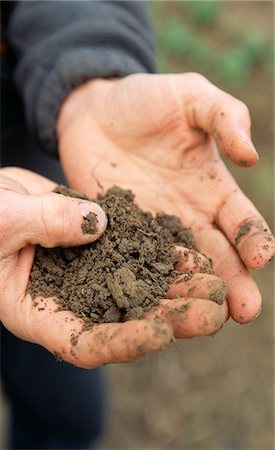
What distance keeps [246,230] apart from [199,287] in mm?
334

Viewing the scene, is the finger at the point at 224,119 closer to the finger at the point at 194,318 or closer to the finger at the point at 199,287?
the finger at the point at 199,287

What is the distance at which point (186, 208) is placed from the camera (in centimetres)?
194

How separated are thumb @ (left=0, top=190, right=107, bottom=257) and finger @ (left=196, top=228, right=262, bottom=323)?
415 mm

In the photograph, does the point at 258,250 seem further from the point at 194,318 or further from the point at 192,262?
the point at 194,318

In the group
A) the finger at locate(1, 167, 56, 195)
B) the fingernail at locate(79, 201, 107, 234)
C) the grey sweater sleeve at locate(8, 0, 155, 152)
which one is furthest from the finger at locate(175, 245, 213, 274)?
the grey sweater sleeve at locate(8, 0, 155, 152)

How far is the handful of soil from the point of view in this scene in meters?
1.52

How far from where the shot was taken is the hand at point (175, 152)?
175cm

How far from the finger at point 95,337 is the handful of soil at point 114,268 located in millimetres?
50

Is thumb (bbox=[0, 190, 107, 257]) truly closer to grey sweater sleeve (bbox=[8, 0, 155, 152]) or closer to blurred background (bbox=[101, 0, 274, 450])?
grey sweater sleeve (bbox=[8, 0, 155, 152])

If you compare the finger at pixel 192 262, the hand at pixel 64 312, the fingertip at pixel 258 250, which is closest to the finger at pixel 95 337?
the hand at pixel 64 312

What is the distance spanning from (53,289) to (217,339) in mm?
2023

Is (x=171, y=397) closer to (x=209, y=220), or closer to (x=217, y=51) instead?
(x=209, y=220)

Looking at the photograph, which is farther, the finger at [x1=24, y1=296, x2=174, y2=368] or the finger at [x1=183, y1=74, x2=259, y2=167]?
the finger at [x1=183, y1=74, x2=259, y2=167]

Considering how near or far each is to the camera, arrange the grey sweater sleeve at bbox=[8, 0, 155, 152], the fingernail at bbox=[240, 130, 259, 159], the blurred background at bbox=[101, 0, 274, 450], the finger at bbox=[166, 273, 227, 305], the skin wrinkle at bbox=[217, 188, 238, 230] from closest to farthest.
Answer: the finger at bbox=[166, 273, 227, 305]
the fingernail at bbox=[240, 130, 259, 159]
the skin wrinkle at bbox=[217, 188, 238, 230]
the grey sweater sleeve at bbox=[8, 0, 155, 152]
the blurred background at bbox=[101, 0, 274, 450]
